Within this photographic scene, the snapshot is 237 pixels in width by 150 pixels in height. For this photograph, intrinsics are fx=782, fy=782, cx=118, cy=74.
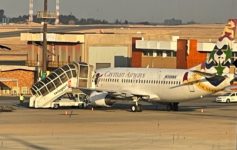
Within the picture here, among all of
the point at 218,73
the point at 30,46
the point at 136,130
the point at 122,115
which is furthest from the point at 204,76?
the point at 30,46

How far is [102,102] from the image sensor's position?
74688 millimetres

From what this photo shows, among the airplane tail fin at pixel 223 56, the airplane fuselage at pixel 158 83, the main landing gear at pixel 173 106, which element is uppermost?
the airplane tail fin at pixel 223 56

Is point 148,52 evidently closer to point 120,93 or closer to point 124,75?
point 124,75

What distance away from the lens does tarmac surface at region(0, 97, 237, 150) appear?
44.2m

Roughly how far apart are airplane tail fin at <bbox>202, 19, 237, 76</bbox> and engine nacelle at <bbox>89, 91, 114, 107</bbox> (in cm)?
966

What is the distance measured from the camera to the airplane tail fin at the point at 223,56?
73.2m

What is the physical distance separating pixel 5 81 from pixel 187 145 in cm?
6014

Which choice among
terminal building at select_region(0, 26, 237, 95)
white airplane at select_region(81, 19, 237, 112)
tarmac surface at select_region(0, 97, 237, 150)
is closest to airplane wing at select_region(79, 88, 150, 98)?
white airplane at select_region(81, 19, 237, 112)

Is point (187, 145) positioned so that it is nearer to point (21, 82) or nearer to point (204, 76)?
point (204, 76)

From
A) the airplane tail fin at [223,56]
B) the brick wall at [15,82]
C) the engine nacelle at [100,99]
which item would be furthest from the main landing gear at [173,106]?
the brick wall at [15,82]

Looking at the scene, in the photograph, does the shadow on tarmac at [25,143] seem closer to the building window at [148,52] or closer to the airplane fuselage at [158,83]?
the airplane fuselage at [158,83]

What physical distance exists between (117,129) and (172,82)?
20.4 m

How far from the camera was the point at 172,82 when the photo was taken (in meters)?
74.1

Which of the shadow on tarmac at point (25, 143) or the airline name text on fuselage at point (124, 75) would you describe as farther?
the airline name text on fuselage at point (124, 75)
